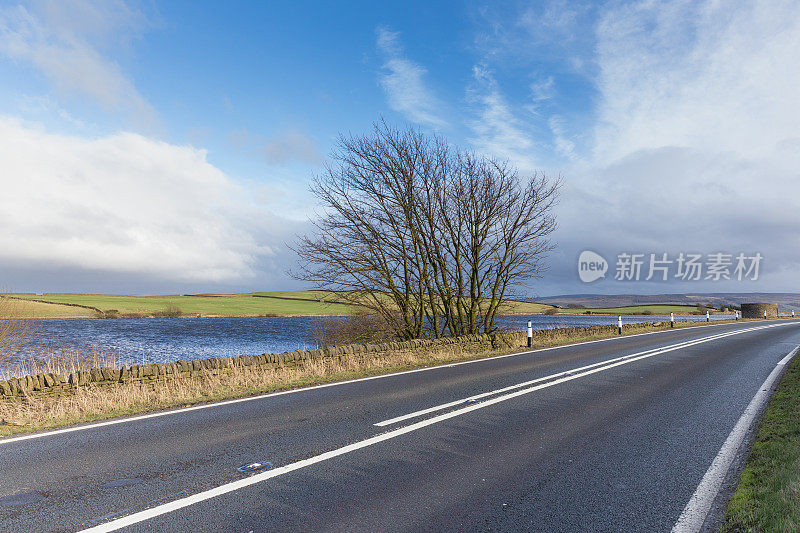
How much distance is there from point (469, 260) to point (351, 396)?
10.9 metres

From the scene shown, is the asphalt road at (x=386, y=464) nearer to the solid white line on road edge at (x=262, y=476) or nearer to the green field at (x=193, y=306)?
the solid white line on road edge at (x=262, y=476)

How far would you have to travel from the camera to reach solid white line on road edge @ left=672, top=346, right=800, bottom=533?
368cm

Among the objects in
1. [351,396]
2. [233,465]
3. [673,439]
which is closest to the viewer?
[233,465]

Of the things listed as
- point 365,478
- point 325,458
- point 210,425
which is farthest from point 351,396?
point 365,478

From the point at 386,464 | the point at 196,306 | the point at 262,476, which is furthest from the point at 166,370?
the point at 196,306

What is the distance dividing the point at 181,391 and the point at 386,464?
541 centimetres

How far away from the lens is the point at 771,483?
13.8ft

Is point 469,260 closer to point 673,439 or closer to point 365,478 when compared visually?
point 673,439

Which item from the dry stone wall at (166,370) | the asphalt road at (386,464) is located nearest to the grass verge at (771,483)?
the asphalt road at (386,464)

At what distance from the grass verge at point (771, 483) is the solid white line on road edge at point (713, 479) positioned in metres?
0.16

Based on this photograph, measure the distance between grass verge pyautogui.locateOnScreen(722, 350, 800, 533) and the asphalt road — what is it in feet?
1.34

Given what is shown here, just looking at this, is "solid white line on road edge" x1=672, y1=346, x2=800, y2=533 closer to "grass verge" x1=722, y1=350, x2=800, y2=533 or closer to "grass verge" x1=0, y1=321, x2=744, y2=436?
"grass verge" x1=722, y1=350, x2=800, y2=533

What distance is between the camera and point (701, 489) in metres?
4.34

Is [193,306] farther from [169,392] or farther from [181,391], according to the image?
[181,391]
